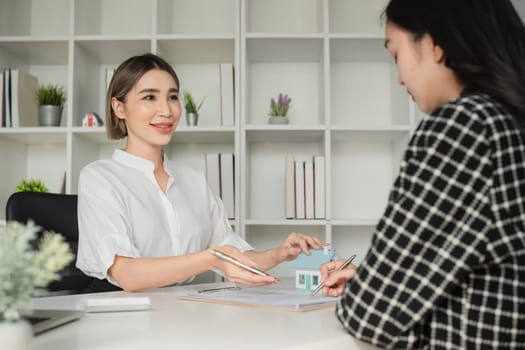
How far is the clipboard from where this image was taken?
109 cm

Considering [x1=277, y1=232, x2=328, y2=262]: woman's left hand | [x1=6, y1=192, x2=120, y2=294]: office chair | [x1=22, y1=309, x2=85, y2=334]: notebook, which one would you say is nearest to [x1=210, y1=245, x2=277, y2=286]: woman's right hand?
[x1=277, y1=232, x2=328, y2=262]: woman's left hand

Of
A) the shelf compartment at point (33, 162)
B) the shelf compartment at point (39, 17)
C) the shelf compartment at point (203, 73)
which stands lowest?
the shelf compartment at point (33, 162)

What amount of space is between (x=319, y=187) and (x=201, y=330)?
1.79 m

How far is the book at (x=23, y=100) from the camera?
262 cm

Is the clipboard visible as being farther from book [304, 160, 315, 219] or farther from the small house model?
book [304, 160, 315, 219]

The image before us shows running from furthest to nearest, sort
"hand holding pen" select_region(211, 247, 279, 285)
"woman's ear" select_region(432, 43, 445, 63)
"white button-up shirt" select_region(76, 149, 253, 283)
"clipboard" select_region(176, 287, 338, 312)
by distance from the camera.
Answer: "white button-up shirt" select_region(76, 149, 253, 283)
"hand holding pen" select_region(211, 247, 279, 285)
"clipboard" select_region(176, 287, 338, 312)
"woman's ear" select_region(432, 43, 445, 63)

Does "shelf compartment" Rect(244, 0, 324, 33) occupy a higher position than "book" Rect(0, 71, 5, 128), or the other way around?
"shelf compartment" Rect(244, 0, 324, 33)

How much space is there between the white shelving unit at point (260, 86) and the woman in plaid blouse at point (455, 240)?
1.92 m

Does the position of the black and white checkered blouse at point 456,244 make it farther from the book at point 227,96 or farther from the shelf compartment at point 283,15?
the shelf compartment at point 283,15

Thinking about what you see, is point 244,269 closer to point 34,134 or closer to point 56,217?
point 56,217

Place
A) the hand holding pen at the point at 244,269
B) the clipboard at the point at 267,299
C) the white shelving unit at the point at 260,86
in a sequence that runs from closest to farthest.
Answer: the clipboard at the point at 267,299 < the hand holding pen at the point at 244,269 < the white shelving unit at the point at 260,86

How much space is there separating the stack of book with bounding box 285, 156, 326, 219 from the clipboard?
4.10ft

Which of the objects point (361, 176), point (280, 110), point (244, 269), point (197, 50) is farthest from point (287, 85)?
point (244, 269)

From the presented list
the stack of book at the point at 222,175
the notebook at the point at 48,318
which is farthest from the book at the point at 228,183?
the notebook at the point at 48,318
